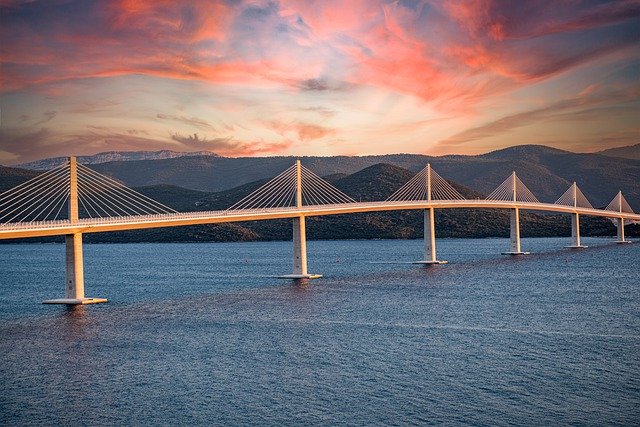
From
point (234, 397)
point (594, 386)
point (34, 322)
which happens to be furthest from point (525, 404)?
point (34, 322)

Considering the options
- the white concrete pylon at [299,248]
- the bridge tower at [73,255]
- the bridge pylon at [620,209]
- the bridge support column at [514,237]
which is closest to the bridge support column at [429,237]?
the white concrete pylon at [299,248]

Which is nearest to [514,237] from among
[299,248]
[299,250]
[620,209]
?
[620,209]

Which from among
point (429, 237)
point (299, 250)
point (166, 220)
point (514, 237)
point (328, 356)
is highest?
point (166, 220)

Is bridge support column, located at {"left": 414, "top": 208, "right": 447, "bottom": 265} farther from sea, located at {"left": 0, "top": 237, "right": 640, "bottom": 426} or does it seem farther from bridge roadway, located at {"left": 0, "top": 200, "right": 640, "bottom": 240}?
sea, located at {"left": 0, "top": 237, "right": 640, "bottom": 426}

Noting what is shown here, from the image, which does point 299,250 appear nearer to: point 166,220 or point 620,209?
point 166,220

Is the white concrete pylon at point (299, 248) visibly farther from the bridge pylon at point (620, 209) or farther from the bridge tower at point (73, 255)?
the bridge pylon at point (620, 209)

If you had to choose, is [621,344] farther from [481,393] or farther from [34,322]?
[34,322]
